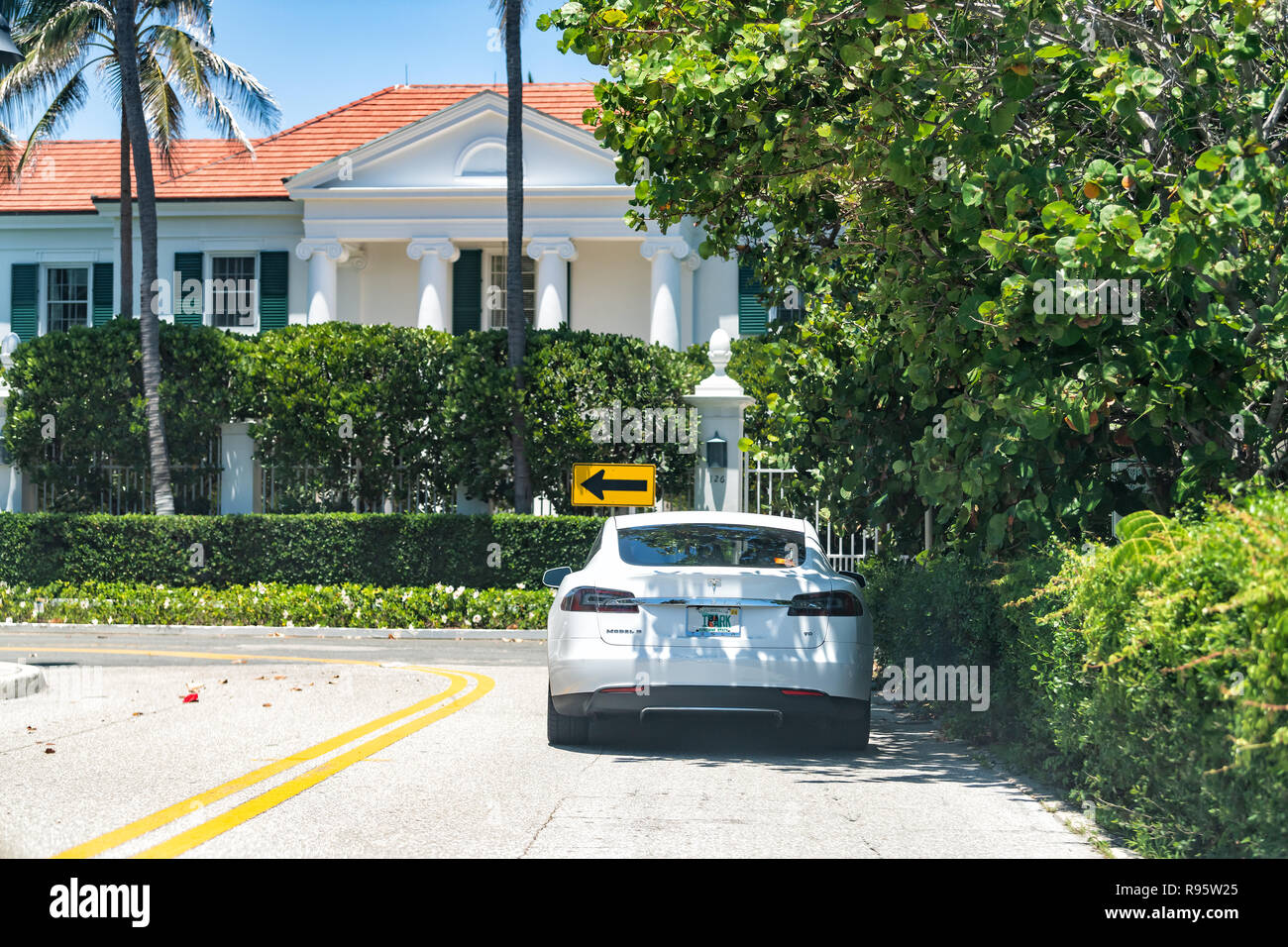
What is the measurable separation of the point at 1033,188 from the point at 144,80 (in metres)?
22.6

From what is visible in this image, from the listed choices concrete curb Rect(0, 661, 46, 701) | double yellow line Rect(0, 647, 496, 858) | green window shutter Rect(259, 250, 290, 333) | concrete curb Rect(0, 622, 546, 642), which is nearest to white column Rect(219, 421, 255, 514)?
concrete curb Rect(0, 622, 546, 642)

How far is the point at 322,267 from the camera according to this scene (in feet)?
96.1

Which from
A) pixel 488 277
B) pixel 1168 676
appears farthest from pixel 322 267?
pixel 1168 676

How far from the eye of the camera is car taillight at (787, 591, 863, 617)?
325 inches

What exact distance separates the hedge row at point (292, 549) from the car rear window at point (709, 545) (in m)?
12.1

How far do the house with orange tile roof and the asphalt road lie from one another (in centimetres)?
1770

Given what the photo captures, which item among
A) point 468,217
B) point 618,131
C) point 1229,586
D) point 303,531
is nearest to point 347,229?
point 468,217

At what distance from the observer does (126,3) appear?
23.1m

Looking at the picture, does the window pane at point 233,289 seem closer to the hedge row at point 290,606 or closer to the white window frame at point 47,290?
the white window frame at point 47,290

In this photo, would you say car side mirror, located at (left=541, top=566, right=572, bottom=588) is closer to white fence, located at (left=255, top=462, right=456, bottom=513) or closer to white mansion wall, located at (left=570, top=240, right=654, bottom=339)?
white fence, located at (left=255, top=462, right=456, bottom=513)

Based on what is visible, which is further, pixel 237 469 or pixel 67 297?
pixel 67 297

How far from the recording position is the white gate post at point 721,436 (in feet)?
62.9

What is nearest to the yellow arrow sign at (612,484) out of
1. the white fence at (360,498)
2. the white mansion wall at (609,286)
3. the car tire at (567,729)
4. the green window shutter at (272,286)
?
the white fence at (360,498)

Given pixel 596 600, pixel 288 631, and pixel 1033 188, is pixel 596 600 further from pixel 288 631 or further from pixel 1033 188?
pixel 288 631
